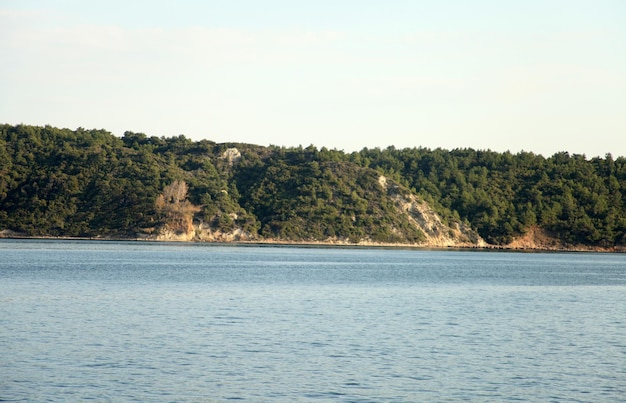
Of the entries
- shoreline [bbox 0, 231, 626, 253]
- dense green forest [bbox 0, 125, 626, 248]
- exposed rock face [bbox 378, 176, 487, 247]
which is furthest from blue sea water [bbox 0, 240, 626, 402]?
exposed rock face [bbox 378, 176, 487, 247]

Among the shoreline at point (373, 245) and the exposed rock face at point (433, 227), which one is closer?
the shoreline at point (373, 245)

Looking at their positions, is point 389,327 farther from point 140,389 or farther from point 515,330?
point 140,389

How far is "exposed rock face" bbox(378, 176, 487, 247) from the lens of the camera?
7407 inches

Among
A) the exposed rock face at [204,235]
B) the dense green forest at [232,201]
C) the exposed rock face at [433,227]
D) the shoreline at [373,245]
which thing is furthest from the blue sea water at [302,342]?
the exposed rock face at [433,227]

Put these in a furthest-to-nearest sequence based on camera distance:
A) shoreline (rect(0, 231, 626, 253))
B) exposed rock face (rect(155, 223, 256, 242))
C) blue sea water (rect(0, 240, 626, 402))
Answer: exposed rock face (rect(155, 223, 256, 242)) → shoreline (rect(0, 231, 626, 253)) → blue sea water (rect(0, 240, 626, 402))

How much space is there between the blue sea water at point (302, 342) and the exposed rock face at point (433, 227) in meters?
122

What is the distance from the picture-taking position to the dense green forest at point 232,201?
554 ft

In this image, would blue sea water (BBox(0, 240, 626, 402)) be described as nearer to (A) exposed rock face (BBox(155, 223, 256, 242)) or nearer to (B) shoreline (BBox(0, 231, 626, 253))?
(A) exposed rock face (BBox(155, 223, 256, 242))

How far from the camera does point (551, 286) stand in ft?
236

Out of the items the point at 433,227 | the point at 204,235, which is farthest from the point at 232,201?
the point at 433,227

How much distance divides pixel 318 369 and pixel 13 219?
488 feet

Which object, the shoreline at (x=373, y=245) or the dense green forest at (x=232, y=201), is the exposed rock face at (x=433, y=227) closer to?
the shoreline at (x=373, y=245)

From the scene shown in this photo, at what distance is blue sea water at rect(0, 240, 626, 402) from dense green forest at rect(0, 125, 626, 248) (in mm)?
Answer: 106820

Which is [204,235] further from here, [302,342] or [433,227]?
[302,342]
